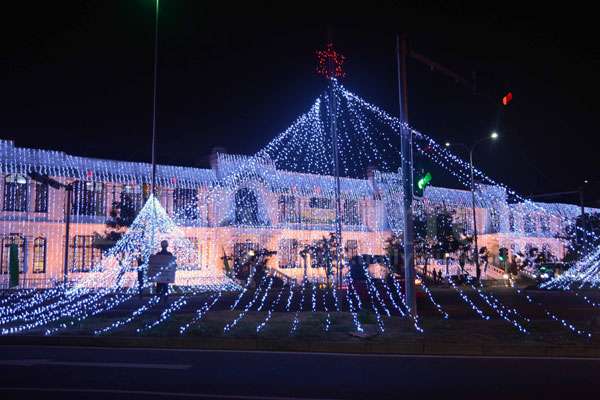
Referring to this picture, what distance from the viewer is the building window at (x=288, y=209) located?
38000 mm

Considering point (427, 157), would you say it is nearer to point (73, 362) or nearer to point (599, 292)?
point (73, 362)

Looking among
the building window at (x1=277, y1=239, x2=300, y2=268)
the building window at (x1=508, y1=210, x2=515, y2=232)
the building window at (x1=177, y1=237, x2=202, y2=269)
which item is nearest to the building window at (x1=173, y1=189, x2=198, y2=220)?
the building window at (x1=177, y1=237, x2=202, y2=269)

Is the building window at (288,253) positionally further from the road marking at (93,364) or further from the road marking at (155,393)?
the road marking at (155,393)

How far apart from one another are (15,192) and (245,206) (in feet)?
42.3

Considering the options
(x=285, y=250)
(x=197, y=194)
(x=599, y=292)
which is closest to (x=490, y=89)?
(x=599, y=292)

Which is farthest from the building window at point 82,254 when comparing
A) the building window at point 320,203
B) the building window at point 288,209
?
the building window at point 320,203

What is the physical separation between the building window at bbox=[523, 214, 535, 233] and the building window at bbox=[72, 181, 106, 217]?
32.9m

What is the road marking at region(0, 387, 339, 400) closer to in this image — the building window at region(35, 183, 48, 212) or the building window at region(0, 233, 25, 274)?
the building window at region(0, 233, 25, 274)

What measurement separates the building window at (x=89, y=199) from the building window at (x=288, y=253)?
11833mm

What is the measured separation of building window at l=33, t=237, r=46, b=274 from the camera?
3194 centimetres

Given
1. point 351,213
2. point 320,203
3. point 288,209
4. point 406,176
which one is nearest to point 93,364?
point 406,176

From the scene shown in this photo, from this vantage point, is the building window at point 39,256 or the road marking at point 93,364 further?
the building window at point 39,256

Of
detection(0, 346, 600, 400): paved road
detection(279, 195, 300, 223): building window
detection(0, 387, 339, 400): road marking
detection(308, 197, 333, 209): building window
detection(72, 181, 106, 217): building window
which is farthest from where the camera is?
detection(308, 197, 333, 209): building window

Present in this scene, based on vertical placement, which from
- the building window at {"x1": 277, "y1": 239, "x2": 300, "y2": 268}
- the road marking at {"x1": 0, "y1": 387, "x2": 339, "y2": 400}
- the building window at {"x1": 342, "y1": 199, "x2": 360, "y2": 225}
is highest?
the building window at {"x1": 342, "y1": 199, "x2": 360, "y2": 225}
